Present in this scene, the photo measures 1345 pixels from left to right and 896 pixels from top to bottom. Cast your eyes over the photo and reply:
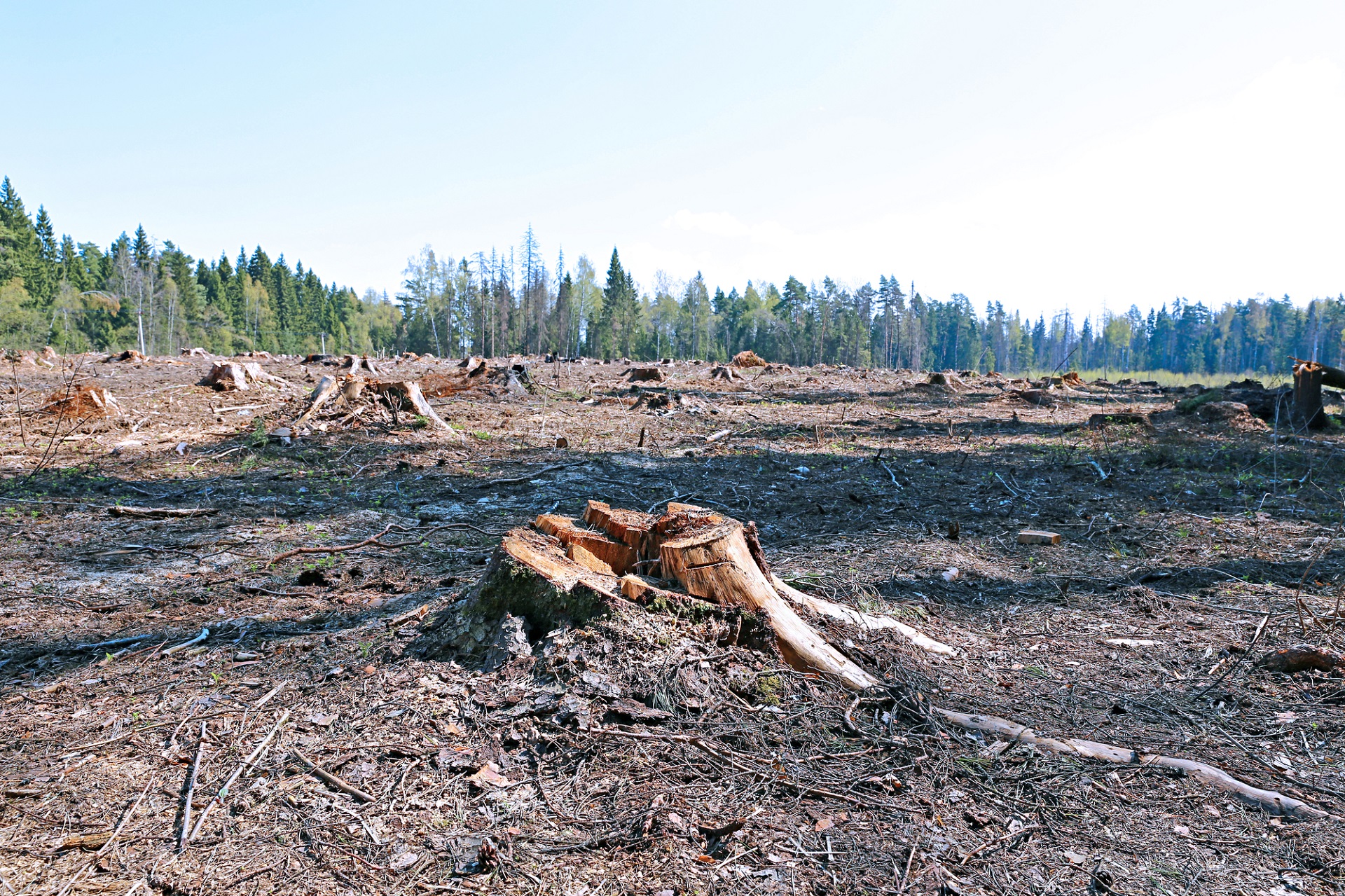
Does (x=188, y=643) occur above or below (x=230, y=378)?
below

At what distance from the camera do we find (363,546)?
5.38 meters

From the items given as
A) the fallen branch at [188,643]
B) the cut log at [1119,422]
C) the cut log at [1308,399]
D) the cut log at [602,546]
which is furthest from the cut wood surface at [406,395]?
the cut log at [1308,399]

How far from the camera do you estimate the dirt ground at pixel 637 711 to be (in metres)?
2.00

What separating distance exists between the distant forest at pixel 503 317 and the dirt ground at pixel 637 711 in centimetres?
4283

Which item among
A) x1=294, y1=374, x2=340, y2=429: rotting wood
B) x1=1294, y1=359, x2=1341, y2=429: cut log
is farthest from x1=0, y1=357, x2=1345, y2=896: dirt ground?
x1=1294, y1=359, x2=1341, y2=429: cut log

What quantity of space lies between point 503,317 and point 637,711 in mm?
62713

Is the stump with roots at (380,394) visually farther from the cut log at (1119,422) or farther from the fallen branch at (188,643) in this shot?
the cut log at (1119,422)

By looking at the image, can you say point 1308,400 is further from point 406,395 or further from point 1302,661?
point 406,395

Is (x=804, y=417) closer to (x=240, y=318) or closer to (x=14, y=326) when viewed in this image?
(x=14, y=326)

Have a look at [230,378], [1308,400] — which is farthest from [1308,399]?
[230,378]

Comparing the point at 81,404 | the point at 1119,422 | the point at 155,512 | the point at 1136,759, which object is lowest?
the point at 1136,759

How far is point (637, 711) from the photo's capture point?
2.65 m

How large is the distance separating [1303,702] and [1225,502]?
5.55 meters

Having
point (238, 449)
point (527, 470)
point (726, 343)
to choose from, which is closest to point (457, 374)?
point (238, 449)
